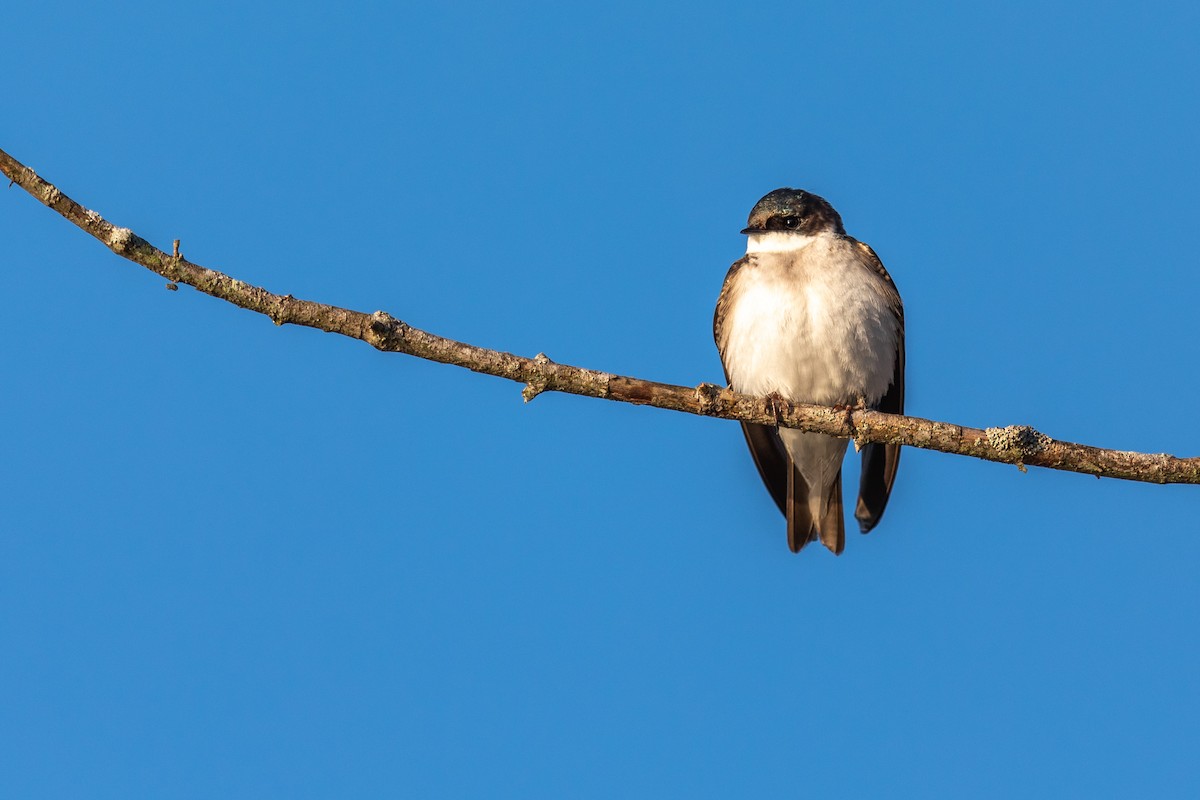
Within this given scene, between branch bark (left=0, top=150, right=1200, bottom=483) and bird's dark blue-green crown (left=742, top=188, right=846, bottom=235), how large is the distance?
2.60 m

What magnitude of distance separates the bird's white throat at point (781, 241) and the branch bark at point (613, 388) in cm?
236

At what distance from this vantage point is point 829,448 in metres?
10.7

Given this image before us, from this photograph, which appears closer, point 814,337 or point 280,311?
point 280,311

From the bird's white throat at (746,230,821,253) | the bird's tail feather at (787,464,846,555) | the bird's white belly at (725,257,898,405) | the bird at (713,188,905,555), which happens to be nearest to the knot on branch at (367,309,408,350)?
the bird at (713,188,905,555)

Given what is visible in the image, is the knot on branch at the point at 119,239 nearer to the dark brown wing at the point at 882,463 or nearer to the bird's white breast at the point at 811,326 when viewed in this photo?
the bird's white breast at the point at 811,326

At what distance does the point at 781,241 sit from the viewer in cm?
974

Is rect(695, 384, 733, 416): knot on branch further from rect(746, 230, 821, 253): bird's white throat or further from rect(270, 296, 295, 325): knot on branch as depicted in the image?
rect(746, 230, 821, 253): bird's white throat

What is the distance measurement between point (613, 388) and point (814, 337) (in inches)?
125

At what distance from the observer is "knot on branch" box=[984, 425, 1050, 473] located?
21.6 ft

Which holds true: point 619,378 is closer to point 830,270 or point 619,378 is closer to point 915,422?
point 915,422

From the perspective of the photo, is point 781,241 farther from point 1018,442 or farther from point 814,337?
point 1018,442

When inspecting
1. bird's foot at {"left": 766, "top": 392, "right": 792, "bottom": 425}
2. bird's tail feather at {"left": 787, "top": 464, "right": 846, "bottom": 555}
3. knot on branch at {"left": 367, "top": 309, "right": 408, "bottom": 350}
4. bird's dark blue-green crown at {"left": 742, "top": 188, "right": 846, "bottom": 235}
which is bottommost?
bird's tail feather at {"left": 787, "top": 464, "right": 846, "bottom": 555}

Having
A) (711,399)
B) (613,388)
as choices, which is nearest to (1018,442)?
(711,399)

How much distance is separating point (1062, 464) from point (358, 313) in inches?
147
